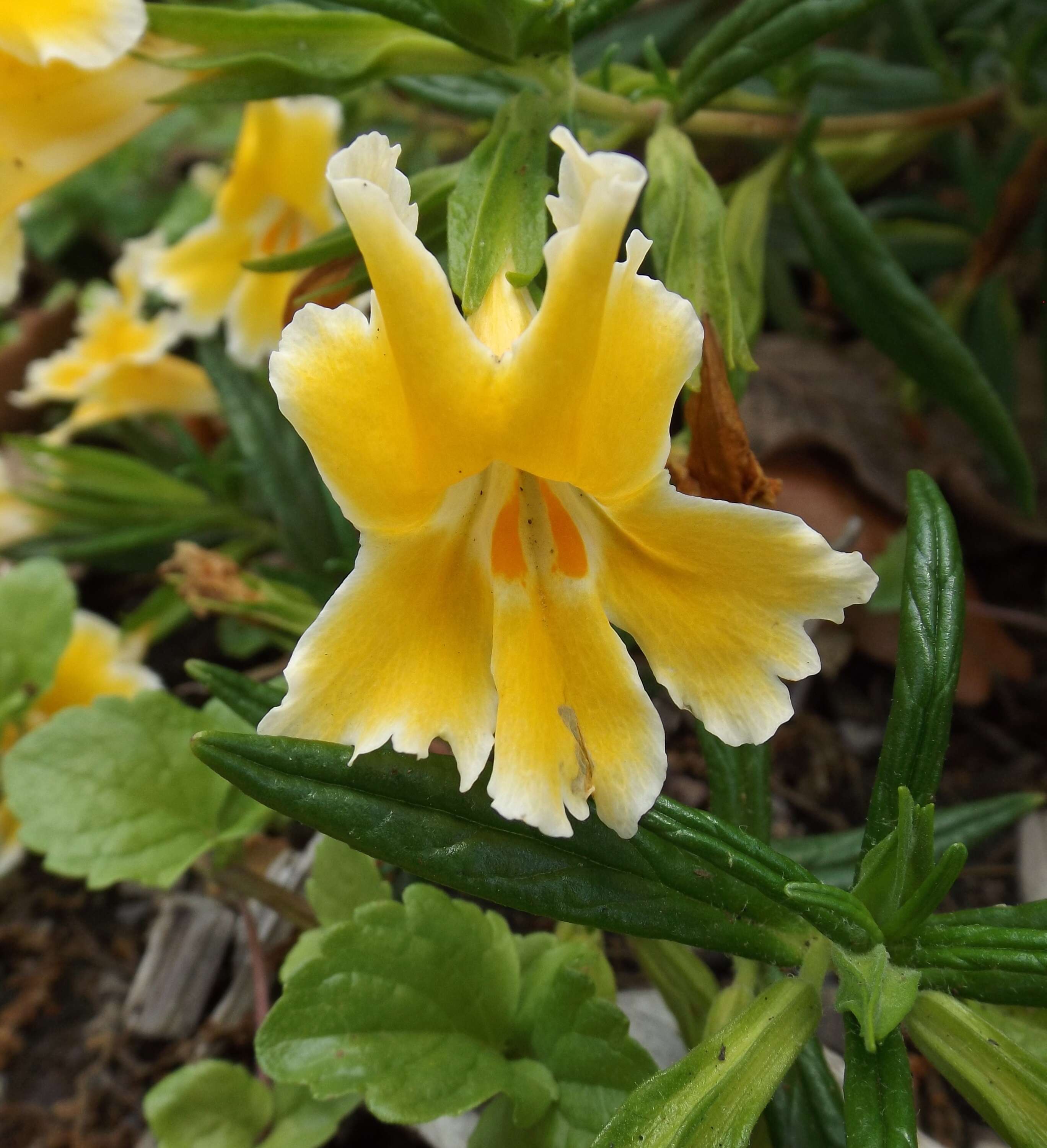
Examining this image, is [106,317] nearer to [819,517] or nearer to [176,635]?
[176,635]

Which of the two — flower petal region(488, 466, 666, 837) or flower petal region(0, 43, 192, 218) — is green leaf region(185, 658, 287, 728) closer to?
flower petal region(488, 466, 666, 837)

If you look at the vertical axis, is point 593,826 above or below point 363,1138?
above

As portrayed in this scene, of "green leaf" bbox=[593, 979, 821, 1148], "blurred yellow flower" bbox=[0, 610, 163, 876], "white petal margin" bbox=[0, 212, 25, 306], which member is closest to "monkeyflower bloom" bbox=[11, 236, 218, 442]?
"blurred yellow flower" bbox=[0, 610, 163, 876]

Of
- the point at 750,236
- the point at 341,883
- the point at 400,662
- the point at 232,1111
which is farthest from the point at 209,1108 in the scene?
the point at 750,236

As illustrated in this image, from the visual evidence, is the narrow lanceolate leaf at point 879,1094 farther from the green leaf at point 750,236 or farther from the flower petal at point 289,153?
the flower petal at point 289,153

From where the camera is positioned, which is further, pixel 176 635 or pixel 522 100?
pixel 176 635

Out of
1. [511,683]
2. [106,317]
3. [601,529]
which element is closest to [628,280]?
[601,529]

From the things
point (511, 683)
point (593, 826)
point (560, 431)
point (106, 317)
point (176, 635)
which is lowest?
point (176, 635)

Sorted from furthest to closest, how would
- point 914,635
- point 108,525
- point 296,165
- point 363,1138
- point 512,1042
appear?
point 108,525
point 296,165
point 363,1138
point 512,1042
point 914,635
